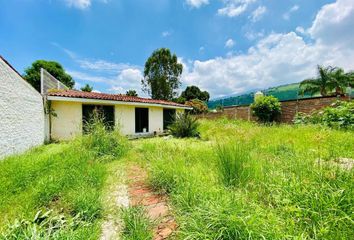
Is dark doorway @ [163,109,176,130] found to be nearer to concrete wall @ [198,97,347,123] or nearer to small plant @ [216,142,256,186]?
A: concrete wall @ [198,97,347,123]

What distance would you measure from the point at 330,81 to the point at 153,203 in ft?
67.0

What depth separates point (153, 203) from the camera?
304cm

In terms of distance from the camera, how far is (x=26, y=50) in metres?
11.1

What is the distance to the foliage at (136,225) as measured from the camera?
6.92 ft

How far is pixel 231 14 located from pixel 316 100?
24.6 feet

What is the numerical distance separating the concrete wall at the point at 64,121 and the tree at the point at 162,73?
18.9m

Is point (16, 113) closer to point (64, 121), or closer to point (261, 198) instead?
point (64, 121)

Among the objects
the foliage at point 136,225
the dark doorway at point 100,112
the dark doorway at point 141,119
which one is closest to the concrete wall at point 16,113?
the dark doorway at point 100,112

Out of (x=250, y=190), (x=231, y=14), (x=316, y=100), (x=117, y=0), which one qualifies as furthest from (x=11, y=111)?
(x=316, y=100)

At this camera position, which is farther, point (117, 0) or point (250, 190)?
point (117, 0)

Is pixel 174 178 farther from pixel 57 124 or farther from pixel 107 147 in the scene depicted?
pixel 57 124

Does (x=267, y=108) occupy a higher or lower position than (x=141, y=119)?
higher

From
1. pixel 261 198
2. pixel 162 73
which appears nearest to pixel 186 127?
pixel 261 198

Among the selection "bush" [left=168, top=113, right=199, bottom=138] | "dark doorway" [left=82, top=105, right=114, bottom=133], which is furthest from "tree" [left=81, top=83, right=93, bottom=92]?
"bush" [left=168, top=113, right=199, bottom=138]
